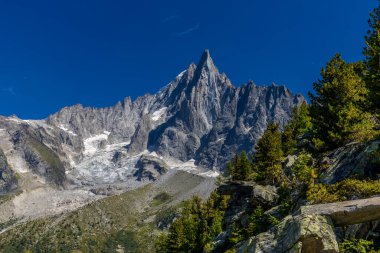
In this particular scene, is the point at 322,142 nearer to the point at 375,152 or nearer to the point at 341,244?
the point at 375,152

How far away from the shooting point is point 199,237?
6419 cm

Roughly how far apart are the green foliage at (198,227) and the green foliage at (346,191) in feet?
130

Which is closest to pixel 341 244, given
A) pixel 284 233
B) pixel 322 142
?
pixel 284 233

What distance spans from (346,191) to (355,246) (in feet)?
13.7

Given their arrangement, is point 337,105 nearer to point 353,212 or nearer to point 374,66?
point 374,66

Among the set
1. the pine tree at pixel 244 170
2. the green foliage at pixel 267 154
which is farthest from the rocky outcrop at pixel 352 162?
the pine tree at pixel 244 170

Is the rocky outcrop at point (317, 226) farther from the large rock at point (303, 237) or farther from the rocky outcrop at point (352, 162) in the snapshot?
the rocky outcrop at point (352, 162)

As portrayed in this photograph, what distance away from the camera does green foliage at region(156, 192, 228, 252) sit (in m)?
62.3

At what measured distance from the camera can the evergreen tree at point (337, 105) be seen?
3591cm

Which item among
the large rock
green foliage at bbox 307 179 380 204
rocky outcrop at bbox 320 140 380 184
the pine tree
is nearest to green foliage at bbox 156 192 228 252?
the pine tree

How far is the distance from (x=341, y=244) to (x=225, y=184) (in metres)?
48.1

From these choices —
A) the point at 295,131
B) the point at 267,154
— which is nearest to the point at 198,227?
the point at 267,154

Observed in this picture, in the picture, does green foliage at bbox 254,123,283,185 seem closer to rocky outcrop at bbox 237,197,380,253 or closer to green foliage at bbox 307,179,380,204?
green foliage at bbox 307,179,380,204

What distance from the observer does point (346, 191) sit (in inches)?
781
